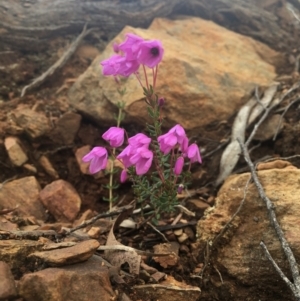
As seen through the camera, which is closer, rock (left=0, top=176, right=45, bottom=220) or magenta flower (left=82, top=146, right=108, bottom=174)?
magenta flower (left=82, top=146, right=108, bottom=174)

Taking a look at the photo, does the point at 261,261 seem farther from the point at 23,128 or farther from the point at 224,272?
the point at 23,128

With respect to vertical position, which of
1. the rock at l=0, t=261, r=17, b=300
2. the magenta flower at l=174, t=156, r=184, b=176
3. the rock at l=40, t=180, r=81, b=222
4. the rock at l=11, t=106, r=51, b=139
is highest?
the magenta flower at l=174, t=156, r=184, b=176

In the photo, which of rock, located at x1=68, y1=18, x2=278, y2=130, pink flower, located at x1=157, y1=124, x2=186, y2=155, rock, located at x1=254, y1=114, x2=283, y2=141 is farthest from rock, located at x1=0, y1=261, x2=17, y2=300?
rock, located at x1=254, y1=114, x2=283, y2=141

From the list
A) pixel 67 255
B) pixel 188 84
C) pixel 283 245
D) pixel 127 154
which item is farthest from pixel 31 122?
pixel 283 245

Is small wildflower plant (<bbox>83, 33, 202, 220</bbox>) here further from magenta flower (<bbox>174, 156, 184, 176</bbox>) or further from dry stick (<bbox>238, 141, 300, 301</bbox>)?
dry stick (<bbox>238, 141, 300, 301</bbox>)

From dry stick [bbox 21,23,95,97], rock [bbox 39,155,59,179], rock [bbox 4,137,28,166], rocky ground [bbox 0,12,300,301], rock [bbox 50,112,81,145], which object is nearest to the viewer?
rocky ground [bbox 0,12,300,301]

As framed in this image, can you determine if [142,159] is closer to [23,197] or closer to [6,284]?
[6,284]

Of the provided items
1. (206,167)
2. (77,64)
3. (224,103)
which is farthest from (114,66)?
(77,64)

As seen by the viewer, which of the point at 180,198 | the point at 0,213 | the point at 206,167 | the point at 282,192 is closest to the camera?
the point at 282,192
